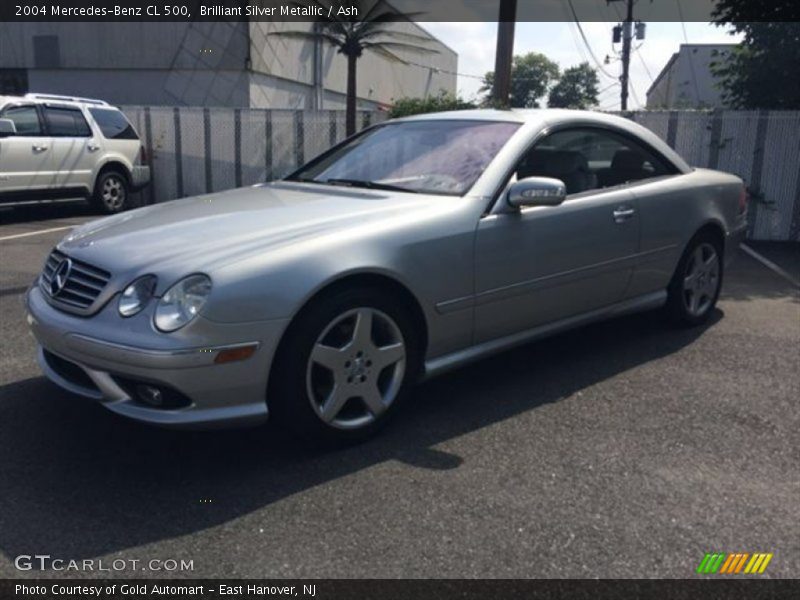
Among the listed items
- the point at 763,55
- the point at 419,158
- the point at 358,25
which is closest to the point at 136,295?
the point at 419,158

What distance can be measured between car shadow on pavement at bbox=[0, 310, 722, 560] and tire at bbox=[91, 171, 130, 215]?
8.48 m

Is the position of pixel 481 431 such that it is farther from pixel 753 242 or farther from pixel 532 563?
pixel 753 242

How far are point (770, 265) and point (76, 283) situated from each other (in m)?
7.52

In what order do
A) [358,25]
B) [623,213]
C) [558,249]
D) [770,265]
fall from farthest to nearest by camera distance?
1. [358,25]
2. [770,265]
3. [623,213]
4. [558,249]

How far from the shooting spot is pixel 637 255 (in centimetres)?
467

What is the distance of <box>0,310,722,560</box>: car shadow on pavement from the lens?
2.77 metres

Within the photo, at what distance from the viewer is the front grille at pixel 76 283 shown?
10.5 ft

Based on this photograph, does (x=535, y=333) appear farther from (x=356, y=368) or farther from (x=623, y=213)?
(x=356, y=368)

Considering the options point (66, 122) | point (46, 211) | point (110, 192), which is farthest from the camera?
point (46, 211)

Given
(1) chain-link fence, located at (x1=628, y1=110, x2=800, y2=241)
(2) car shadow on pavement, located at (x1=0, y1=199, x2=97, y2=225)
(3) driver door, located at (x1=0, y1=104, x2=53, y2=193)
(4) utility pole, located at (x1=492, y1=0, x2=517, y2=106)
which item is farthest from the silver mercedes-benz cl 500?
(4) utility pole, located at (x1=492, y1=0, x2=517, y2=106)

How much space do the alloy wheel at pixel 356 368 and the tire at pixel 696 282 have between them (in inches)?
97.8

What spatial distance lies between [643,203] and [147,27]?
23615mm

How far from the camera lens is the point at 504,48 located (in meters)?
13.1
